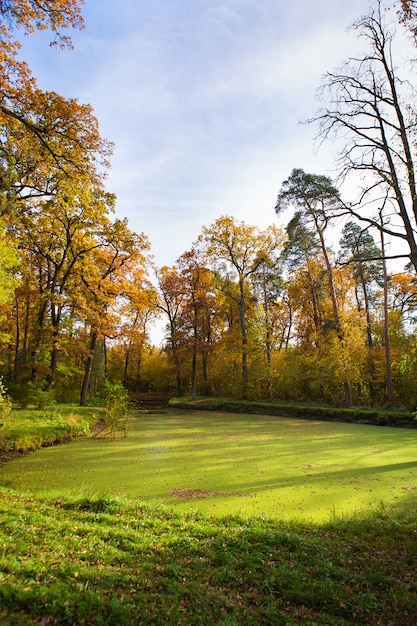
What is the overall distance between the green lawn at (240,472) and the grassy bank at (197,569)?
86 cm

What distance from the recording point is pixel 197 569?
306 cm

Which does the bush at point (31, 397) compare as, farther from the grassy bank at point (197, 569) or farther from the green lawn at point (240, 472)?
the grassy bank at point (197, 569)

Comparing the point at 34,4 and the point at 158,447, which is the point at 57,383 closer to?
the point at 158,447

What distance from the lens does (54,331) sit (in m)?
15.2

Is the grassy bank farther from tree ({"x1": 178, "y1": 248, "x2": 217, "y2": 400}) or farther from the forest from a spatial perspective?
tree ({"x1": 178, "y1": 248, "x2": 217, "y2": 400})

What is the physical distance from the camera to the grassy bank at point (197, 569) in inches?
93.4

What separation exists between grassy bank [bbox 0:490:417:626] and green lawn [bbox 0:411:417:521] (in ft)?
2.81

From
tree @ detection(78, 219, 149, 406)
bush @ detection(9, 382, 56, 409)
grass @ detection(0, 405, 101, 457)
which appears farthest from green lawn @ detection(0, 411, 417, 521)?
tree @ detection(78, 219, 149, 406)

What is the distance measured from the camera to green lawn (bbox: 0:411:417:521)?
5242 mm

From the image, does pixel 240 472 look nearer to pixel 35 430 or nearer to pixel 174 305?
pixel 35 430

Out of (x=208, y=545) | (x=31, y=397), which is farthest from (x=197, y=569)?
(x=31, y=397)

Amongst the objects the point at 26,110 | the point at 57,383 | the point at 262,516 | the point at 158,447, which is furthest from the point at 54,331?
the point at 262,516

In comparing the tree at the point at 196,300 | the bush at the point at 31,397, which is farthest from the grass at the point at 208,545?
the tree at the point at 196,300

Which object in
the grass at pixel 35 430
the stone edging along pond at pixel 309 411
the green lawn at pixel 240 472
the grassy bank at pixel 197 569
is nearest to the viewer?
the grassy bank at pixel 197 569
